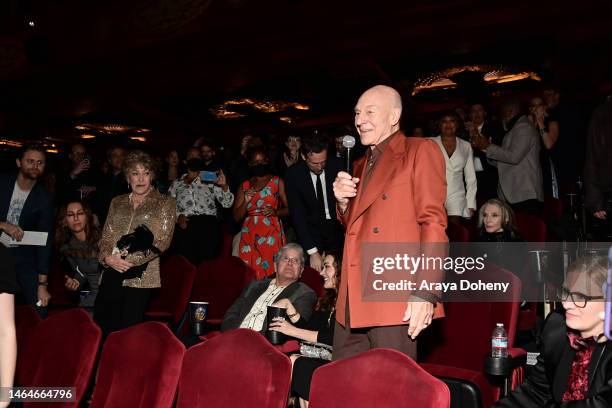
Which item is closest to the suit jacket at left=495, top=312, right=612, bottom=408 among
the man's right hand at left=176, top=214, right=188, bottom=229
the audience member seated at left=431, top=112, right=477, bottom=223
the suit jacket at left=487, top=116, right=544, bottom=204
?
the audience member seated at left=431, top=112, right=477, bottom=223

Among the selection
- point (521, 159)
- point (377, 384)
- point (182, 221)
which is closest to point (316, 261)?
point (182, 221)

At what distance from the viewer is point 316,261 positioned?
12.7ft

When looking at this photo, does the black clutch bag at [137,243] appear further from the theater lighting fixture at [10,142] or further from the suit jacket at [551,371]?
the theater lighting fixture at [10,142]

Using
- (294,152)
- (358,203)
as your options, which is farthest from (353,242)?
(294,152)

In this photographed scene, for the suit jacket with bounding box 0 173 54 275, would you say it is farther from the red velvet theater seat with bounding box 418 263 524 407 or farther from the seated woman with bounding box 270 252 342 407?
the red velvet theater seat with bounding box 418 263 524 407

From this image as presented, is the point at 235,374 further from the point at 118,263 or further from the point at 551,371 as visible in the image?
the point at 118,263

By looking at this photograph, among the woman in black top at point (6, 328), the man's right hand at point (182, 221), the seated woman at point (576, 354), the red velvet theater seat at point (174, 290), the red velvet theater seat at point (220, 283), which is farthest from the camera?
the man's right hand at point (182, 221)

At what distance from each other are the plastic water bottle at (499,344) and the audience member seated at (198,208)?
2712 mm

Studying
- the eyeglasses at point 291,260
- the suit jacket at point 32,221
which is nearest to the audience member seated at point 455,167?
the eyeglasses at point 291,260

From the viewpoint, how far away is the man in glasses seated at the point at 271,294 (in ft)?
11.3

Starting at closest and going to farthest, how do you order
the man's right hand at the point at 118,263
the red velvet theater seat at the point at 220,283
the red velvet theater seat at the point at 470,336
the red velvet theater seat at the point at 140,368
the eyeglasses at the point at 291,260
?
the red velvet theater seat at the point at 140,368
the red velvet theater seat at the point at 470,336
the man's right hand at the point at 118,263
the eyeglasses at the point at 291,260
the red velvet theater seat at the point at 220,283

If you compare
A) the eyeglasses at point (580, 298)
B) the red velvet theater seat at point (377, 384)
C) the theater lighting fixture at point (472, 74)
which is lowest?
the red velvet theater seat at point (377, 384)

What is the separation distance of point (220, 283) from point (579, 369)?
9.06 feet

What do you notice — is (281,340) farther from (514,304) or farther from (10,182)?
(10,182)
